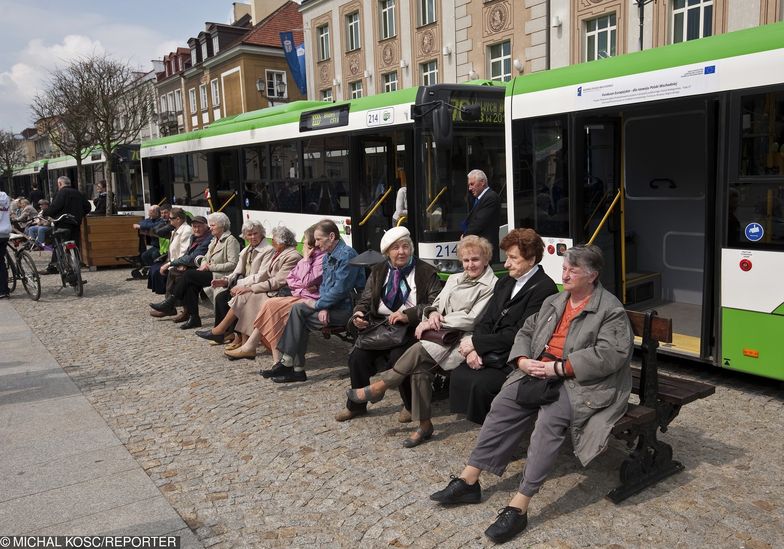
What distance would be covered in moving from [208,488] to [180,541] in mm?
658

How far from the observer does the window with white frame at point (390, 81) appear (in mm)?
27869

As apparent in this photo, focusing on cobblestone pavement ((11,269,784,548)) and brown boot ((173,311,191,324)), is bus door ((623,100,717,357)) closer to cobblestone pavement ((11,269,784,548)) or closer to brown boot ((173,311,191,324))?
cobblestone pavement ((11,269,784,548))

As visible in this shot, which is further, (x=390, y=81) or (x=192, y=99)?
(x=192, y=99)

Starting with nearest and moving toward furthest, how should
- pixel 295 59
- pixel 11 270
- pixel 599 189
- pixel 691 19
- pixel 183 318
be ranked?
pixel 599 189, pixel 183 318, pixel 11 270, pixel 691 19, pixel 295 59

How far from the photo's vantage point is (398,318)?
17.0 feet

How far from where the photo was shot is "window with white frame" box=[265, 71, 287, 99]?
42688 millimetres

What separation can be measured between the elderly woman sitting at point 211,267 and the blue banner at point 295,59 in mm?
25131

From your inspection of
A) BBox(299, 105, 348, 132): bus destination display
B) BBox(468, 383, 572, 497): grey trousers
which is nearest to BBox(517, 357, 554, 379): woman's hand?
BBox(468, 383, 572, 497): grey trousers

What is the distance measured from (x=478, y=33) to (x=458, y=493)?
21634 mm

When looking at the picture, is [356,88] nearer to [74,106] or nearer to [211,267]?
[74,106]

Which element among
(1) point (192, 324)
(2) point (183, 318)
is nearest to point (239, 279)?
(1) point (192, 324)

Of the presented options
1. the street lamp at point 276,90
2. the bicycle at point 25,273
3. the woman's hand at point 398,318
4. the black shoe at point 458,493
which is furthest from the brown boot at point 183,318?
the street lamp at point 276,90

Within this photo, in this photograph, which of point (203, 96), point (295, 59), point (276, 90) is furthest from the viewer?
point (203, 96)

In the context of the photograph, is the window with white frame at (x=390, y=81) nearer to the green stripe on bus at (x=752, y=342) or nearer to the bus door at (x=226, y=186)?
the bus door at (x=226, y=186)
